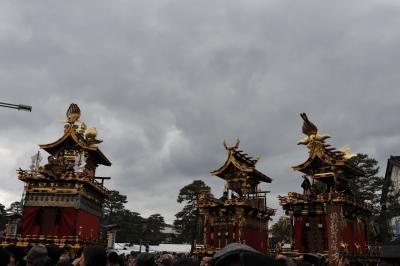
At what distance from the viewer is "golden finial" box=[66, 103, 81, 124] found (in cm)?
3944

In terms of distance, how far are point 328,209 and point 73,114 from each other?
91.2 ft

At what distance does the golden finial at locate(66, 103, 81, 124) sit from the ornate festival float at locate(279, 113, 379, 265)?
76.2 ft

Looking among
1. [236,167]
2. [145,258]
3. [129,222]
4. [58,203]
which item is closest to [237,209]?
[236,167]

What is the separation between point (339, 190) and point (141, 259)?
36.3m

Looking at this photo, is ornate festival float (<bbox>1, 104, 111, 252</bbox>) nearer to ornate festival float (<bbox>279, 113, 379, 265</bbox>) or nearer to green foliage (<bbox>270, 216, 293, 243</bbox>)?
ornate festival float (<bbox>279, 113, 379, 265</bbox>)

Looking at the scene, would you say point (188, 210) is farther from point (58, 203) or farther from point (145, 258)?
point (145, 258)

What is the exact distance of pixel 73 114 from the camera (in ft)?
130

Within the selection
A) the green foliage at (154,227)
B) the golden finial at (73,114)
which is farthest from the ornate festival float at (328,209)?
the green foliage at (154,227)

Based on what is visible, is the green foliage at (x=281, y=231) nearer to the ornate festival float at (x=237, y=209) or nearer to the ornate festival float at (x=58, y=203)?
the ornate festival float at (x=237, y=209)

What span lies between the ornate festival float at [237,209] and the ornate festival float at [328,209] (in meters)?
4.95

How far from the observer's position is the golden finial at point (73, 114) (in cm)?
3944

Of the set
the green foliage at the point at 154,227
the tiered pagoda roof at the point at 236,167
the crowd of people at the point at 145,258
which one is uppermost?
the tiered pagoda roof at the point at 236,167

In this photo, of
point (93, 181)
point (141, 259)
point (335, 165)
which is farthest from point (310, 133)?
point (141, 259)

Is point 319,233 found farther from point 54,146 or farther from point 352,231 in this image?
point 54,146
